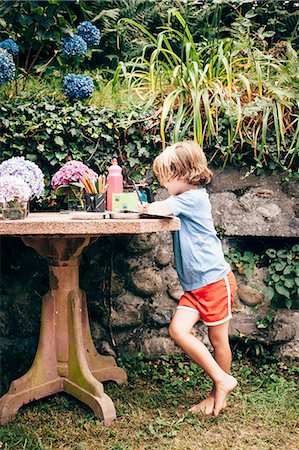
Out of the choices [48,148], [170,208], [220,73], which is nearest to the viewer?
[170,208]

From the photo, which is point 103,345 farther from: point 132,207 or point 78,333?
point 132,207

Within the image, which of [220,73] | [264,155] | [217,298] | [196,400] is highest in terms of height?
[220,73]

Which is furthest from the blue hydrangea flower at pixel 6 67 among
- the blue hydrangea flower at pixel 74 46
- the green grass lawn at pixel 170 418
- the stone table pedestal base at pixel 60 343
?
the green grass lawn at pixel 170 418

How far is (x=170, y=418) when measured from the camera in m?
2.77

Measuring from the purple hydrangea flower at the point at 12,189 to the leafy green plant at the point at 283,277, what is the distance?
69.8 inches

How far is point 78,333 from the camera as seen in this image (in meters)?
2.91

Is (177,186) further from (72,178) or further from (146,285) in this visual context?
(146,285)

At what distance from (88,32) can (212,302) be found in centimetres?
234

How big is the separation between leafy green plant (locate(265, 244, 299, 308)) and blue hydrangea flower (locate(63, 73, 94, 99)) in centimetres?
161

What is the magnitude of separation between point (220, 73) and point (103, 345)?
6.82ft

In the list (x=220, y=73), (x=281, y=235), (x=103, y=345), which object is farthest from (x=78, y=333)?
(x=220, y=73)

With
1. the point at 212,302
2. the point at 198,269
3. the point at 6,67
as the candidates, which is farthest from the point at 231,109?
the point at 6,67

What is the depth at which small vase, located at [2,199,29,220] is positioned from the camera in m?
2.44

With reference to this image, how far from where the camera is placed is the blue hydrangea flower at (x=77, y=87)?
11.3 ft
